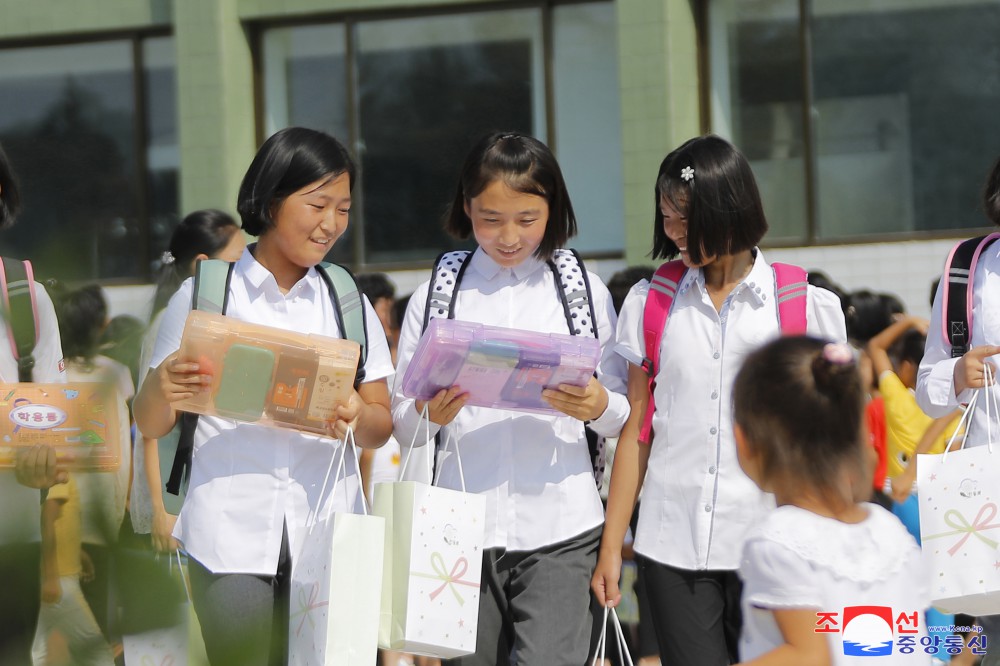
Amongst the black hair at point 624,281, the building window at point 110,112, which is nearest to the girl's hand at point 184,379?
the black hair at point 624,281

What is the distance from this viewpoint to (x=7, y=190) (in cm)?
315

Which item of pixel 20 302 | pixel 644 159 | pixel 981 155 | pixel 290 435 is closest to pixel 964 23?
pixel 981 155

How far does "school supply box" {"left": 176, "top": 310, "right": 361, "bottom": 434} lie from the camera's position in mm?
2812

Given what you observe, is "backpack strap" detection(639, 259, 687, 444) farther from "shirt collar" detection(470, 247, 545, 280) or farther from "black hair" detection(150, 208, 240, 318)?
"black hair" detection(150, 208, 240, 318)

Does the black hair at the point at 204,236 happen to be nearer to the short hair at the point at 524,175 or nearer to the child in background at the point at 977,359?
the short hair at the point at 524,175

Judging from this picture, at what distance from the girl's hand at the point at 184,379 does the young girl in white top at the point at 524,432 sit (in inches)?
23.6

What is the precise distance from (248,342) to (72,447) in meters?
1.99

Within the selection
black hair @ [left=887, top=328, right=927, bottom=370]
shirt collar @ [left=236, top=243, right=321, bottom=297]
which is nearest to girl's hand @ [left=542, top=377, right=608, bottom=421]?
shirt collar @ [left=236, top=243, right=321, bottom=297]

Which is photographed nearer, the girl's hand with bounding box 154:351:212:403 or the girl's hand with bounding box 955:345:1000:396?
the girl's hand with bounding box 154:351:212:403

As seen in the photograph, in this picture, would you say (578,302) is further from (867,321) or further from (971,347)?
(867,321)

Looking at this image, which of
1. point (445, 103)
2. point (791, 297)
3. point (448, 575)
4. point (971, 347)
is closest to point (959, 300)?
point (971, 347)

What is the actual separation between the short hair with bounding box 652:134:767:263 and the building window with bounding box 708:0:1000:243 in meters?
5.75

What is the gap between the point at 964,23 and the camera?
8617mm

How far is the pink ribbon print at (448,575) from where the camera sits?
2.94 m
